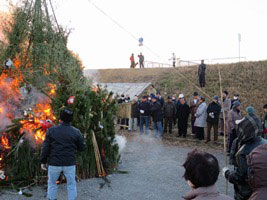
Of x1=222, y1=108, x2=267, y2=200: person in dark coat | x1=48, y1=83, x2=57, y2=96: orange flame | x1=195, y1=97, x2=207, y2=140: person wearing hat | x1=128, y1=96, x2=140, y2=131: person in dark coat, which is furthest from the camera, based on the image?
x1=128, y1=96, x2=140, y2=131: person in dark coat

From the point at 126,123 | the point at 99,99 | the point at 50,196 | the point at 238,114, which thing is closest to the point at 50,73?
the point at 99,99

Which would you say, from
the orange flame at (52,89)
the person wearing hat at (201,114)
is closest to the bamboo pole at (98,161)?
the orange flame at (52,89)

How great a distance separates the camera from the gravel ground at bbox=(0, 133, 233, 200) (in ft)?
18.4

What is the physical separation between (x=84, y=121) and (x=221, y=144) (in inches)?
267

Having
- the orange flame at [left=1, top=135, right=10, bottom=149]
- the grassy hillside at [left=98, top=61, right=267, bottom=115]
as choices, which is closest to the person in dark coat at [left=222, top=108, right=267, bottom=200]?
the orange flame at [left=1, top=135, right=10, bottom=149]

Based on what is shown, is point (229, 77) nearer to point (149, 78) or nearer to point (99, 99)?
point (149, 78)

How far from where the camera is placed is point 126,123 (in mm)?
15039

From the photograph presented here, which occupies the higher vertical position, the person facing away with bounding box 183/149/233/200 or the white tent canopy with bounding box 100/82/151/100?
the white tent canopy with bounding box 100/82/151/100

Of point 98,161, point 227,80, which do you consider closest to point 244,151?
point 98,161

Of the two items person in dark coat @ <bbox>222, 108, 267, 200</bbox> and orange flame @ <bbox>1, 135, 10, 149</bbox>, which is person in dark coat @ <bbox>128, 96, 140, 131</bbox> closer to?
orange flame @ <bbox>1, 135, 10, 149</bbox>

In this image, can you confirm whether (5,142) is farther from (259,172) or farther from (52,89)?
(259,172)

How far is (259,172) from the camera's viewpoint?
7.11 feet

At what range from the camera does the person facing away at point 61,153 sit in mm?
4449

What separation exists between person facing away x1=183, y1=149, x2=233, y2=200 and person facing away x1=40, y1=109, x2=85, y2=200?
2794mm
